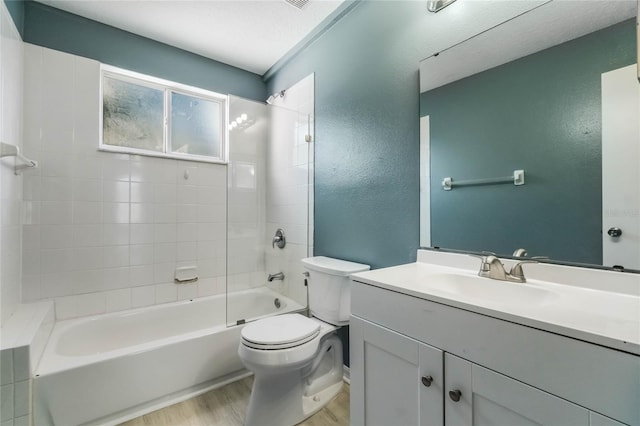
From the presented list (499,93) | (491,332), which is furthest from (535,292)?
(499,93)

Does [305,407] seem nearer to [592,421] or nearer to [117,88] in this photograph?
[592,421]

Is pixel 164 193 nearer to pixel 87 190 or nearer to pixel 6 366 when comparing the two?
pixel 87 190

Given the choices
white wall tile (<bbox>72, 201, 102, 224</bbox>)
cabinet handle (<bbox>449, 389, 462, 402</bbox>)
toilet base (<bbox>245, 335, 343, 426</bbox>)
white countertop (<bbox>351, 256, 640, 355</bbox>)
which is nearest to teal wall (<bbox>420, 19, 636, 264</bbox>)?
white countertop (<bbox>351, 256, 640, 355</bbox>)

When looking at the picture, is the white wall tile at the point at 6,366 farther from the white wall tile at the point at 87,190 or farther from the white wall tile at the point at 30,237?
A: the white wall tile at the point at 87,190

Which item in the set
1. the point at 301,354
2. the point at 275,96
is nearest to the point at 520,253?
the point at 301,354

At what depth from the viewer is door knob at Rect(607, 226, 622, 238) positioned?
2.85 ft

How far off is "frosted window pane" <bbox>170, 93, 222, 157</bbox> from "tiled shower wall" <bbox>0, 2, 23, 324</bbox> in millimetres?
942

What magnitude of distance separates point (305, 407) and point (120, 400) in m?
1.02

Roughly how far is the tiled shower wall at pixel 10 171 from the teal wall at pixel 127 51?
0.93 feet

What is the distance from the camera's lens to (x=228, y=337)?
5.92ft

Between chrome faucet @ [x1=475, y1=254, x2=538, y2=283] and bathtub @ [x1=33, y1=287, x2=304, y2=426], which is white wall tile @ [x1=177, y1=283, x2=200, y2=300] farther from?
chrome faucet @ [x1=475, y1=254, x2=538, y2=283]

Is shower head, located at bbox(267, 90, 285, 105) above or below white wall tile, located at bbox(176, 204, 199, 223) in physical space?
above

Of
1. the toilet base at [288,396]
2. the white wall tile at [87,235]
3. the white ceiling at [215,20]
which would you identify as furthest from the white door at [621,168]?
the white wall tile at [87,235]

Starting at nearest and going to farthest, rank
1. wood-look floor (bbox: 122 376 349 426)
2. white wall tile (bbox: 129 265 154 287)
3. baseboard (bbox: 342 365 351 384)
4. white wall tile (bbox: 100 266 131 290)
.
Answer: wood-look floor (bbox: 122 376 349 426) < baseboard (bbox: 342 365 351 384) < white wall tile (bbox: 100 266 131 290) < white wall tile (bbox: 129 265 154 287)
